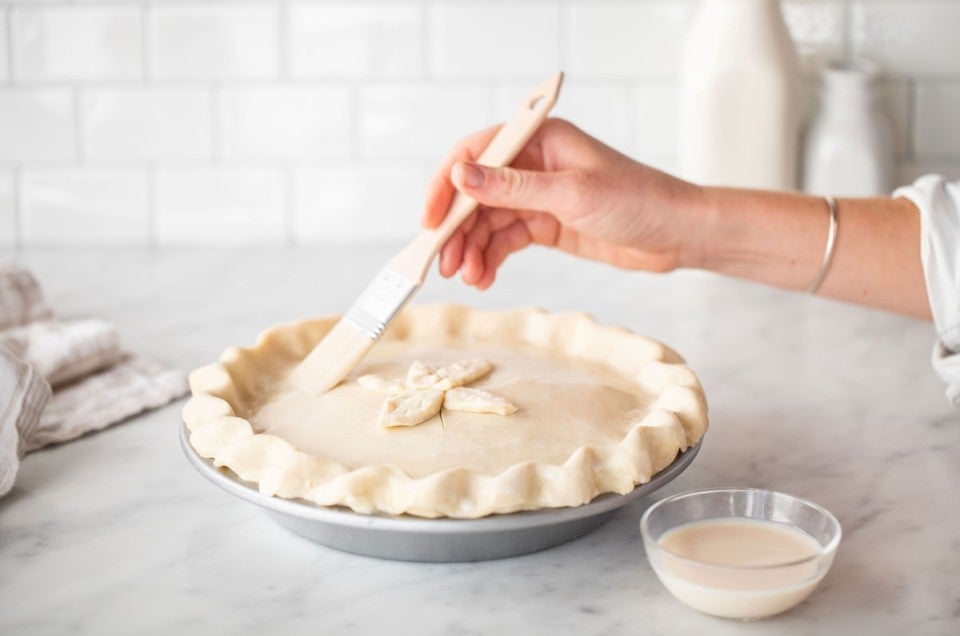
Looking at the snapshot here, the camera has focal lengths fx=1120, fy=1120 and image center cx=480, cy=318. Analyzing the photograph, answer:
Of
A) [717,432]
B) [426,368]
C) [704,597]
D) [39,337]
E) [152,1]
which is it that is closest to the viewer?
[704,597]

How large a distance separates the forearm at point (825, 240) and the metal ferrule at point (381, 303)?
33 cm

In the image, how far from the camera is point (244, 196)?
6.44ft

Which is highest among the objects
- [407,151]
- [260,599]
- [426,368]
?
[407,151]

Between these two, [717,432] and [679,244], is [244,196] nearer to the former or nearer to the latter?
[679,244]

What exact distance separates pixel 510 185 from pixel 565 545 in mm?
343

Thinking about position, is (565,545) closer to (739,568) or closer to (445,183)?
(739,568)

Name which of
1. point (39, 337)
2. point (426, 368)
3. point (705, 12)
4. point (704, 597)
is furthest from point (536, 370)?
point (705, 12)

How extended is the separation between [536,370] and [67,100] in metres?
1.27

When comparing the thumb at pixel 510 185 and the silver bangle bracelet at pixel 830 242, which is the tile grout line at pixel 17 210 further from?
the silver bangle bracelet at pixel 830 242

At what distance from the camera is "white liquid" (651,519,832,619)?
0.72m

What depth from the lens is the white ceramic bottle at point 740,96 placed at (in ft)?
5.39

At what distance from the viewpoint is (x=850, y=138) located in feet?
5.72

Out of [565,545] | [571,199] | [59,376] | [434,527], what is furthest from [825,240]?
[59,376]

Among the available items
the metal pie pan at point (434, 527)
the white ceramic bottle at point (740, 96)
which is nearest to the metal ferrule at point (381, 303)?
the metal pie pan at point (434, 527)
